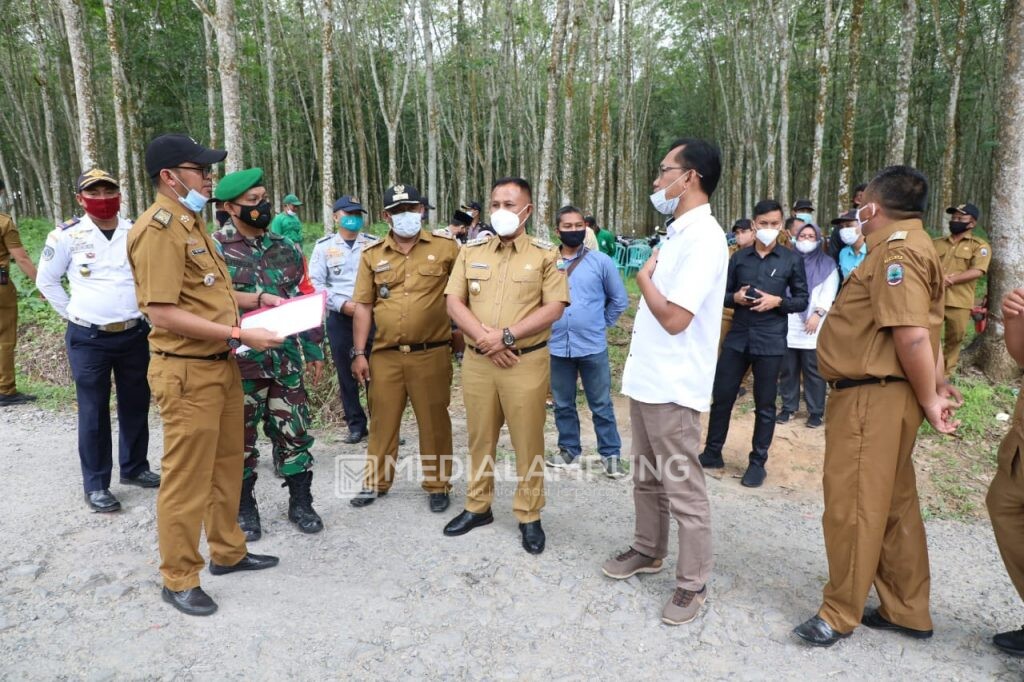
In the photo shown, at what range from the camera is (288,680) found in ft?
7.69

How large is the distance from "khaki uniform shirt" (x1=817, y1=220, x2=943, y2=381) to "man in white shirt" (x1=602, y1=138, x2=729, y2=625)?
495mm

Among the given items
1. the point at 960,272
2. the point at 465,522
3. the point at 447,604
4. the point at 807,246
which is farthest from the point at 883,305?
the point at 960,272

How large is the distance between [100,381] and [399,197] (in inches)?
89.2

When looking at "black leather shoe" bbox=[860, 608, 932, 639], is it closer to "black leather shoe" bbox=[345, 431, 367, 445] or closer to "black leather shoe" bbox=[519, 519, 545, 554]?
"black leather shoe" bbox=[519, 519, 545, 554]

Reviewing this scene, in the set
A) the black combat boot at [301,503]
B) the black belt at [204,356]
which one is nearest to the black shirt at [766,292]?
the black combat boot at [301,503]

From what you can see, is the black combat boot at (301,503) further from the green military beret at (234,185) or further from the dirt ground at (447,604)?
the green military beret at (234,185)

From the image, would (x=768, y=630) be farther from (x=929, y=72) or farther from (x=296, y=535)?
(x=929, y=72)

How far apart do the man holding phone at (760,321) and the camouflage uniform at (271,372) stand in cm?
288

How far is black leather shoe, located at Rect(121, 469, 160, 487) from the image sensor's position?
4234 millimetres

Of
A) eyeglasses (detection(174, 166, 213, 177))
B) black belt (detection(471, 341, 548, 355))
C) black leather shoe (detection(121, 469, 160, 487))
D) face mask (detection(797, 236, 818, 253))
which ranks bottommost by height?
black leather shoe (detection(121, 469, 160, 487))

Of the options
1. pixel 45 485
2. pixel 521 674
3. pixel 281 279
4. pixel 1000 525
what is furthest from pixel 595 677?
pixel 45 485

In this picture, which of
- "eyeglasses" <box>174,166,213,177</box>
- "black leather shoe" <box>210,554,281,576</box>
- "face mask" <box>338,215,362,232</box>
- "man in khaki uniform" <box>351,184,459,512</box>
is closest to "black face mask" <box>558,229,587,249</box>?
"man in khaki uniform" <box>351,184,459,512</box>

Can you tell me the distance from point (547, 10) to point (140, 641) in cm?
2228

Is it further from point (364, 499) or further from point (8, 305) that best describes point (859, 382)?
point (8, 305)
